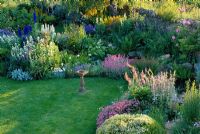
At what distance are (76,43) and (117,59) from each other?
2.17m

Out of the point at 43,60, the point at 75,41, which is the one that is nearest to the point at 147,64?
the point at 43,60

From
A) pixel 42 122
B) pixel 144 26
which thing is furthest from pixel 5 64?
pixel 144 26

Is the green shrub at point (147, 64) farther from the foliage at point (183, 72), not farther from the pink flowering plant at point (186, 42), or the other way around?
the pink flowering plant at point (186, 42)

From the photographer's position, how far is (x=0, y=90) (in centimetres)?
1113

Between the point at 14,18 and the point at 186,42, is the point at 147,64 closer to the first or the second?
the point at 186,42

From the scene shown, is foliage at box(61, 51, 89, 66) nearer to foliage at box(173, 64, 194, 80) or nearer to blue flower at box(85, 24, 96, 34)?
blue flower at box(85, 24, 96, 34)

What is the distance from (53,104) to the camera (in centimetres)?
1020

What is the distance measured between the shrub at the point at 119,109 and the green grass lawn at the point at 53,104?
0.30 metres

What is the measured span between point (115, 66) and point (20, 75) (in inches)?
99.2

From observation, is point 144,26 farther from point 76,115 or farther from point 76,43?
point 76,115

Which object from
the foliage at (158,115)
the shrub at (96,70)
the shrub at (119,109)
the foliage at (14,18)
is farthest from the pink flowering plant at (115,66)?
the foliage at (14,18)

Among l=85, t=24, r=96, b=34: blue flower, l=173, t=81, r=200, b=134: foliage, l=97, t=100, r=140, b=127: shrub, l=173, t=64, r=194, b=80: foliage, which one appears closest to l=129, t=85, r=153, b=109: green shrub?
l=97, t=100, r=140, b=127: shrub

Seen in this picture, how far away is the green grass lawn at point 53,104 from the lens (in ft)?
29.7

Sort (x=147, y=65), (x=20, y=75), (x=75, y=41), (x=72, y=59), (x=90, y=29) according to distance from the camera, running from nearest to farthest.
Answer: (x=147, y=65) → (x=20, y=75) → (x=72, y=59) → (x=75, y=41) → (x=90, y=29)
